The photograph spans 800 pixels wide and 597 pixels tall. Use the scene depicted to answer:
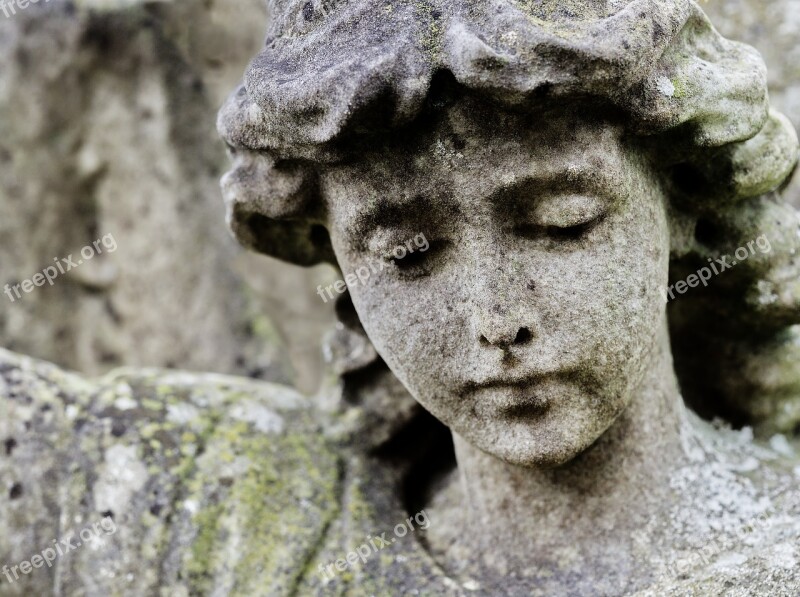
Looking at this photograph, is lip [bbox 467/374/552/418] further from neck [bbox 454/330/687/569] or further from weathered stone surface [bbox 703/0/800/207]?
weathered stone surface [bbox 703/0/800/207]

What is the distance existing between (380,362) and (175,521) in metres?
0.51

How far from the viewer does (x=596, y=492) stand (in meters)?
1.84

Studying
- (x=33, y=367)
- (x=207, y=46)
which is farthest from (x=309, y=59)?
(x=207, y=46)

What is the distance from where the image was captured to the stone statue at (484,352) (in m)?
1.53

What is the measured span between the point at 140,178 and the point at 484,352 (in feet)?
5.32

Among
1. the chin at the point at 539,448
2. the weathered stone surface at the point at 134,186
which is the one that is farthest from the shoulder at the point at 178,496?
the weathered stone surface at the point at 134,186

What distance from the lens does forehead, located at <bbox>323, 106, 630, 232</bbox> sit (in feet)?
5.05

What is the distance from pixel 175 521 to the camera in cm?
194

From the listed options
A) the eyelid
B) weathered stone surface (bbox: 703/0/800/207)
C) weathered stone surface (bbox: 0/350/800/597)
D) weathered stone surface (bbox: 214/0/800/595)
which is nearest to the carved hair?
weathered stone surface (bbox: 214/0/800/595)

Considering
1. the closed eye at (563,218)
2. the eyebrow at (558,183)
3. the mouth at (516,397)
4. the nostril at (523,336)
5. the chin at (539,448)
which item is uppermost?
the eyebrow at (558,183)

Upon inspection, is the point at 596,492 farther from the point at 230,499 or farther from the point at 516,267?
the point at 230,499

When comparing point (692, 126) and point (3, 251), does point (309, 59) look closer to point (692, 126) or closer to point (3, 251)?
point (692, 126)

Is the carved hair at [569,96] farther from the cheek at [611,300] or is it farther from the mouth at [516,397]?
the mouth at [516,397]

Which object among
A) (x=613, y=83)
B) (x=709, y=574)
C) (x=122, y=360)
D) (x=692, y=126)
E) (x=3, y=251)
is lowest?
(x=122, y=360)
